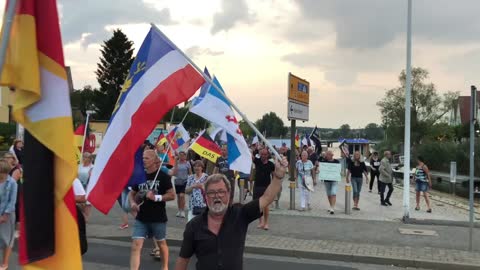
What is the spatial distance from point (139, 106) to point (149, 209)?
210 cm

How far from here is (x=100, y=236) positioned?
1107 cm

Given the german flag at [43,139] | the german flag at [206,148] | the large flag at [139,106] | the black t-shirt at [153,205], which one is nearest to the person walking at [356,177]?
the german flag at [206,148]

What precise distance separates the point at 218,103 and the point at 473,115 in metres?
5.41

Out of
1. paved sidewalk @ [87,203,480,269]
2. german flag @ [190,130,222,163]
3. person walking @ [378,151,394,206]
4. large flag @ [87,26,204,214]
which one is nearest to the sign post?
paved sidewalk @ [87,203,480,269]

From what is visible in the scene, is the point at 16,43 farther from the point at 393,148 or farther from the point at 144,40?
the point at 393,148

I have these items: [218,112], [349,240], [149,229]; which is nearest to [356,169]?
[349,240]

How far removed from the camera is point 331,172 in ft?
48.5

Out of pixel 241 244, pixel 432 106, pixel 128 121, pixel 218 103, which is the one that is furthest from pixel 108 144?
pixel 432 106

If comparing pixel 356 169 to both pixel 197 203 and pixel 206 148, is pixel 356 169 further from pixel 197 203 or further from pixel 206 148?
pixel 197 203

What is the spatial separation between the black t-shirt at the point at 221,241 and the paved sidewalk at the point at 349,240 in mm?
6160

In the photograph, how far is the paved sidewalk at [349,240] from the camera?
31.4ft

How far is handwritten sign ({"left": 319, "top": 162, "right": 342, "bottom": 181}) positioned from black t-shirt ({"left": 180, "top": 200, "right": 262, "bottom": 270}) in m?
10.9

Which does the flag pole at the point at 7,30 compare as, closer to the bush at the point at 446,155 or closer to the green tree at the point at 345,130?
the bush at the point at 446,155

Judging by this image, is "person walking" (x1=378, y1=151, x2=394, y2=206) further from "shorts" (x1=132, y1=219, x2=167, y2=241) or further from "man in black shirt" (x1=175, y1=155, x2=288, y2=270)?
"man in black shirt" (x1=175, y1=155, x2=288, y2=270)
